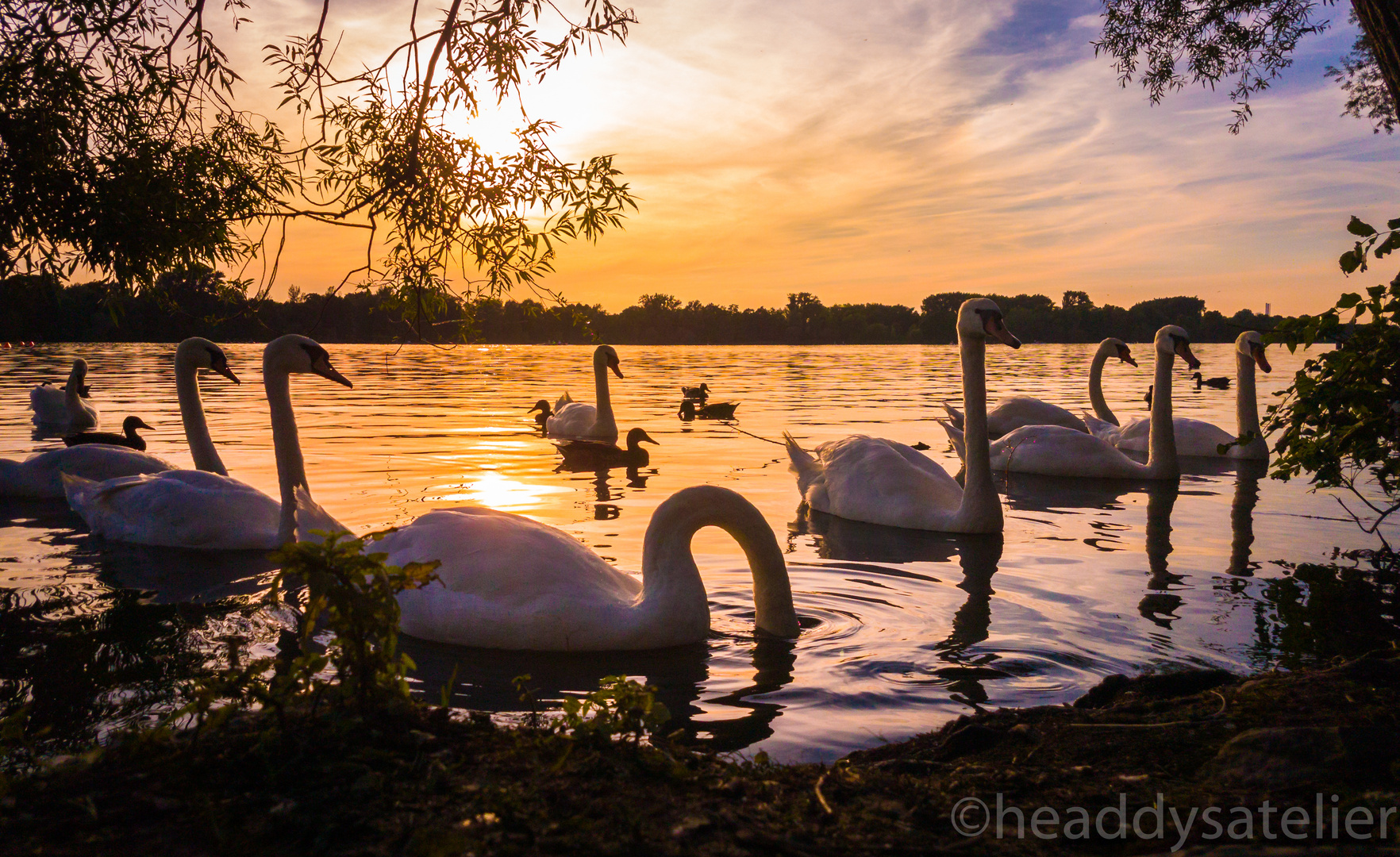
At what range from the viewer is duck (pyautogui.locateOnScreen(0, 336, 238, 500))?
10.1m

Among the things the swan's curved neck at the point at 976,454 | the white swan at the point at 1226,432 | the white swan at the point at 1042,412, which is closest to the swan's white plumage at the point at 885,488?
the swan's curved neck at the point at 976,454

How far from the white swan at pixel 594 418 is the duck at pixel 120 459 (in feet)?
22.6

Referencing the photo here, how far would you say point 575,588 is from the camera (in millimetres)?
5273

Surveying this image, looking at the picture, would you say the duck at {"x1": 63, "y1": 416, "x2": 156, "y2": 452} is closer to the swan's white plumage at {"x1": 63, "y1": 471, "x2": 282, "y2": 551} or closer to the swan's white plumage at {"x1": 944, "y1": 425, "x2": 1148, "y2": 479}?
the swan's white plumage at {"x1": 63, "y1": 471, "x2": 282, "y2": 551}

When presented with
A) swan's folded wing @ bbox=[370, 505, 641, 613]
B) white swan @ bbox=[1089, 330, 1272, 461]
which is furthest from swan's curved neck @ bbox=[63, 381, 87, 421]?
white swan @ bbox=[1089, 330, 1272, 461]

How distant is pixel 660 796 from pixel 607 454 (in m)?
12.8

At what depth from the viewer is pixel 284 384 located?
793 centimetres

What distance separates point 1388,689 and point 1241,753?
122cm

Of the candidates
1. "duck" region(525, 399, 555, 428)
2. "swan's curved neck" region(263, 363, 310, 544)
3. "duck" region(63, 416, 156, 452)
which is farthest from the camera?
"duck" region(525, 399, 555, 428)

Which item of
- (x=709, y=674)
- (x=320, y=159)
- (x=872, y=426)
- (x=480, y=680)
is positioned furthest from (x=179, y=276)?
(x=872, y=426)

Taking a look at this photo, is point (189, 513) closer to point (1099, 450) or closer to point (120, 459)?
point (120, 459)

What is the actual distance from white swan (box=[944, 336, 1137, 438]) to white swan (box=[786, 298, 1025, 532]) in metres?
5.94

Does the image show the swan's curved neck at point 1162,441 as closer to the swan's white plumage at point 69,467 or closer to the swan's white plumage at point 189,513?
the swan's white plumage at point 189,513

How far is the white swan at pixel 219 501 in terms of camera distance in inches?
309
